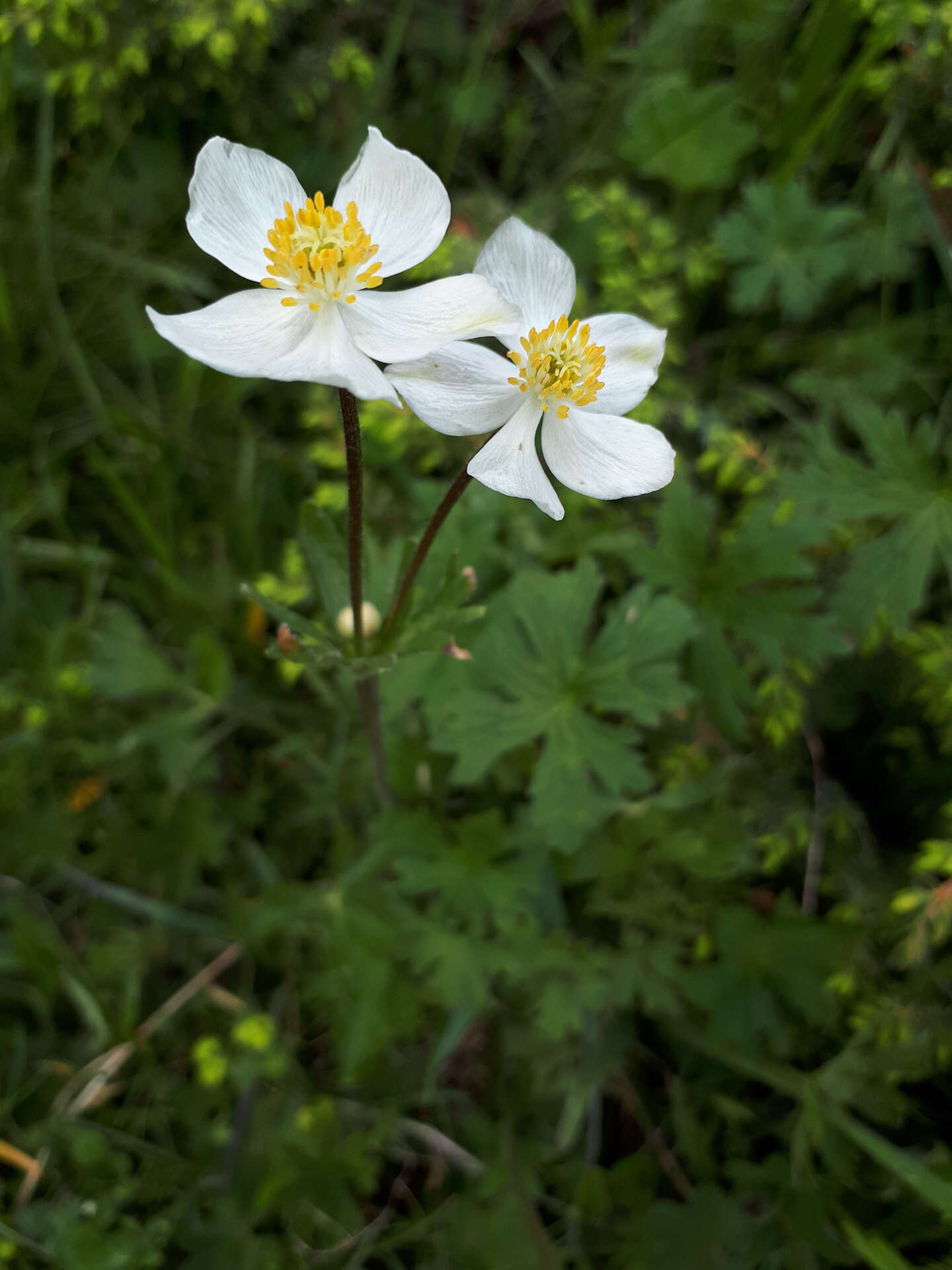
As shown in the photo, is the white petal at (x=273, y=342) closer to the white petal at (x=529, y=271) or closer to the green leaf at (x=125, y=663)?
the white petal at (x=529, y=271)

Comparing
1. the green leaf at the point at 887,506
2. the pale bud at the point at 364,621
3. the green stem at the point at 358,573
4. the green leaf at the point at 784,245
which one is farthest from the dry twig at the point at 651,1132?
the green leaf at the point at 784,245

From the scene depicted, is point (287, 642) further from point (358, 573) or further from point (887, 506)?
point (887, 506)

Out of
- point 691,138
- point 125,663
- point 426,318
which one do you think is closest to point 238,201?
point 426,318

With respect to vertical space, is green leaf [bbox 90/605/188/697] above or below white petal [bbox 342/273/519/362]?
below

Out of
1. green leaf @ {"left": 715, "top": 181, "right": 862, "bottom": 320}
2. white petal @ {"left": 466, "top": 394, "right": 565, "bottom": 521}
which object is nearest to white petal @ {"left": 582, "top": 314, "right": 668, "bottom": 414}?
white petal @ {"left": 466, "top": 394, "right": 565, "bottom": 521}

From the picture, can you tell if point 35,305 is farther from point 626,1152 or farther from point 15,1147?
point 626,1152

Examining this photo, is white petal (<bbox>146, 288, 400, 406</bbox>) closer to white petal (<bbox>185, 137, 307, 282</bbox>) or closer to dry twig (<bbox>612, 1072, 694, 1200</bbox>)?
white petal (<bbox>185, 137, 307, 282</bbox>)
